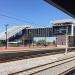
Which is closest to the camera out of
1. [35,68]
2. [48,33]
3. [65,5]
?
[65,5]

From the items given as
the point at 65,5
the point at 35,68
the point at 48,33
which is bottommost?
the point at 35,68

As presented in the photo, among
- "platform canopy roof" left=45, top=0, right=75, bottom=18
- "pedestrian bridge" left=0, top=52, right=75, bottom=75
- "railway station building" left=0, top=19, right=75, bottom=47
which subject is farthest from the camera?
"railway station building" left=0, top=19, right=75, bottom=47

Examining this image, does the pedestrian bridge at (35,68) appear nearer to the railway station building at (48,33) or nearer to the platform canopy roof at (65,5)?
the platform canopy roof at (65,5)

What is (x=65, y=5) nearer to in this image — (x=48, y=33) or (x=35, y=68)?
(x=35, y=68)

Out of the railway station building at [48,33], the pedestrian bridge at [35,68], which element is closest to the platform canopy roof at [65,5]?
the pedestrian bridge at [35,68]

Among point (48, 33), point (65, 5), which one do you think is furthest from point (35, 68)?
point (48, 33)

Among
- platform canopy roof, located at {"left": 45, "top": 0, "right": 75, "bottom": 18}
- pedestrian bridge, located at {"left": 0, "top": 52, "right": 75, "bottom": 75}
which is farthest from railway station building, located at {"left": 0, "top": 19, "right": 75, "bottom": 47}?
platform canopy roof, located at {"left": 45, "top": 0, "right": 75, "bottom": 18}

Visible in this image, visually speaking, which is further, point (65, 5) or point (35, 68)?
point (35, 68)

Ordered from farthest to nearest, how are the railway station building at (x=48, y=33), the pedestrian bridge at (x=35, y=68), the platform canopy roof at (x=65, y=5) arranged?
the railway station building at (x=48, y=33) → the pedestrian bridge at (x=35, y=68) → the platform canopy roof at (x=65, y=5)

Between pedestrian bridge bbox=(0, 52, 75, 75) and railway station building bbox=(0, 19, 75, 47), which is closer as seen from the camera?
pedestrian bridge bbox=(0, 52, 75, 75)

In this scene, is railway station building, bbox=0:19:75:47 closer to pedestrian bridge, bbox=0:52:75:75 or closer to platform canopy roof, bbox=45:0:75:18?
pedestrian bridge, bbox=0:52:75:75

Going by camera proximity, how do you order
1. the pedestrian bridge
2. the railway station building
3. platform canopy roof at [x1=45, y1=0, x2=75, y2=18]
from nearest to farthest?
platform canopy roof at [x1=45, y1=0, x2=75, y2=18] < the pedestrian bridge < the railway station building

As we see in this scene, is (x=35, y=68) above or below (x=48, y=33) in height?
below

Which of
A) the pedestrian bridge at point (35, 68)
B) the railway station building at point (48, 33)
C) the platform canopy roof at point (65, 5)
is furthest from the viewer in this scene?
the railway station building at point (48, 33)
